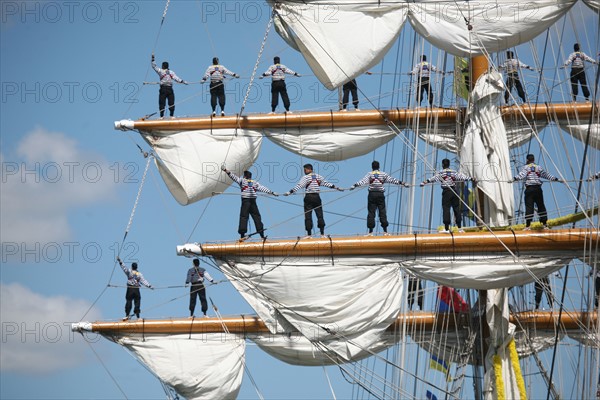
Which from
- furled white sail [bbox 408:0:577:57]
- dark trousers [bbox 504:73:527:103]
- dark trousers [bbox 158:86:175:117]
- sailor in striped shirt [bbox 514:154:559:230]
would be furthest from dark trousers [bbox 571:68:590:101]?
dark trousers [bbox 158:86:175:117]

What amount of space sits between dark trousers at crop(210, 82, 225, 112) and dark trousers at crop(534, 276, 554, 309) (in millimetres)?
8714

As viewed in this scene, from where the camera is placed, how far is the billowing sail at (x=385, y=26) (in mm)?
35125

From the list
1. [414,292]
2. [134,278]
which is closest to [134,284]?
[134,278]

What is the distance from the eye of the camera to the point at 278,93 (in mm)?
37906

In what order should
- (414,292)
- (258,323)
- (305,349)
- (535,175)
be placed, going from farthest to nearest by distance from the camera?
(258,323) → (414,292) → (305,349) → (535,175)

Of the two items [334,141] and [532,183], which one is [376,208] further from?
[334,141]

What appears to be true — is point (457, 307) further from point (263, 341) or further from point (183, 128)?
point (183, 128)

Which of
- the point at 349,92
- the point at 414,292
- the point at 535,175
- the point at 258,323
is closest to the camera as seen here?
the point at 535,175

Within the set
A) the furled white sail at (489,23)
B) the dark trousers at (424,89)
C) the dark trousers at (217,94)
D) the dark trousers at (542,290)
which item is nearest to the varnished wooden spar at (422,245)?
the dark trousers at (542,290)

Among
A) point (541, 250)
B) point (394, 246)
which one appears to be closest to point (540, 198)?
point (541, 250)

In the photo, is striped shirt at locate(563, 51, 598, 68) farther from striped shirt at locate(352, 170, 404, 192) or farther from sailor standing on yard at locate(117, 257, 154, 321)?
sailor standing on yard at locate(117, 257, 154, 321)

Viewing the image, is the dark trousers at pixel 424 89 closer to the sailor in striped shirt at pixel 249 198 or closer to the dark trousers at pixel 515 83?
the dark trousers at pixel 515 83

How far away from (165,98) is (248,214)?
5.47 meters

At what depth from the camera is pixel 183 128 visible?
1527 inches
